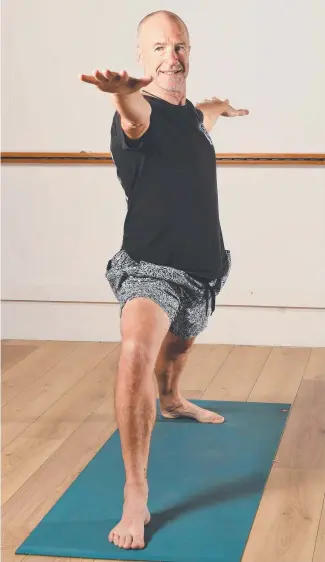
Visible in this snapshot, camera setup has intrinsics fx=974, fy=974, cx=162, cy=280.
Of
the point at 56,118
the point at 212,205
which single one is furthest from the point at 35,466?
the point at 56,118

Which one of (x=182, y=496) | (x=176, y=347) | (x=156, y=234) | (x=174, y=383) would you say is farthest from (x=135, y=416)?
(x=174, y=383)

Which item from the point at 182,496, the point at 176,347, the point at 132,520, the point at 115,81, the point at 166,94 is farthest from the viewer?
the point at 176,347

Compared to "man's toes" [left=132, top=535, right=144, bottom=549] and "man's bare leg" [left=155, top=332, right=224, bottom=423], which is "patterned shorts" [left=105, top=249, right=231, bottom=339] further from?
"man's toes" [left=132, top=535, right=144, bottom=549]

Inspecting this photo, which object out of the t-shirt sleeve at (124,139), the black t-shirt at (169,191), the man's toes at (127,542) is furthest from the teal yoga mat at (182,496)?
the t-shirt sleeve at (124,139)

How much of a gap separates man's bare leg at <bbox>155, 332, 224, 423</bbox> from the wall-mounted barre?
1.31 meters

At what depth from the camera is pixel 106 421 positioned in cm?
338

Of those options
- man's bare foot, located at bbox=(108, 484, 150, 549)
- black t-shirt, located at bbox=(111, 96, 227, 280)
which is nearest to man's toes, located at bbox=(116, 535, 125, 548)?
man's bare foot, located at bbox=(108, 484, 150, 549)

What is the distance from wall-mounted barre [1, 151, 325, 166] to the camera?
167 inches

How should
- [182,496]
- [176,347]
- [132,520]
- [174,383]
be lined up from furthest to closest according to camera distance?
[174,383]
[176,347]
[182,496]
[132,520]

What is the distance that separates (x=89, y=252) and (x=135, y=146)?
1.94 meters

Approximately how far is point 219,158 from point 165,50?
156 cm

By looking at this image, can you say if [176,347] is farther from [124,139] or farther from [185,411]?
[124,139]

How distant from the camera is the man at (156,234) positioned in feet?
8.04

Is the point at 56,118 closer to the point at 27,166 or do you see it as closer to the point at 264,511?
the point at 27,166
